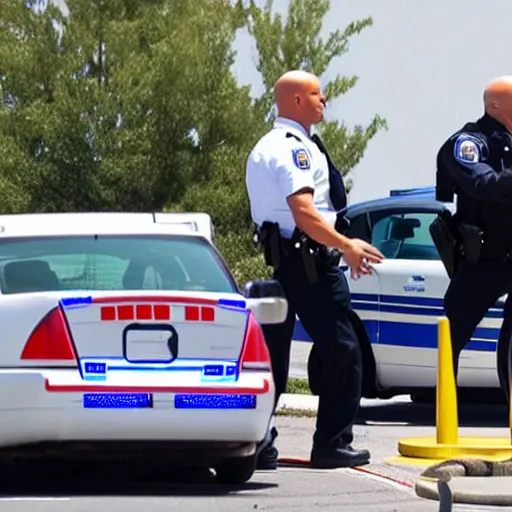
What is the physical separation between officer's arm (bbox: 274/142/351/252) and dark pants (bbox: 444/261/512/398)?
0.89 meters

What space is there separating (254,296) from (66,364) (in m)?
1.00

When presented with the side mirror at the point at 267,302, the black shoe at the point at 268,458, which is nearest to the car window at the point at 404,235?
the black shoe at the point at 268,458

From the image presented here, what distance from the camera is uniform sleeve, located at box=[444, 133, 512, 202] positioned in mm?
7996

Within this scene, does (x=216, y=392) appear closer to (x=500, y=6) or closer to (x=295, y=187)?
(x=295, y=187)

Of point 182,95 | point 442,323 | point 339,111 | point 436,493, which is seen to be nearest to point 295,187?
point 442,323

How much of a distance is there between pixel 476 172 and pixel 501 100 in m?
0.43

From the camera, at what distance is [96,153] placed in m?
22.1

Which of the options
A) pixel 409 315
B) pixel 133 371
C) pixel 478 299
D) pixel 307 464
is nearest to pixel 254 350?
pixel 133 371

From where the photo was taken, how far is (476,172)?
26.3ft

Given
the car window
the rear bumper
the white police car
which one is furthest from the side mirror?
the car window

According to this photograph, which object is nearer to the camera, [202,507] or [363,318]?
[202,507]

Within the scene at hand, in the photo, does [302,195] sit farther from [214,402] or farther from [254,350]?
[214,402]

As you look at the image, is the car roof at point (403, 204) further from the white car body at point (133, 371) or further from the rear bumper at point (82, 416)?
the rear bumper at point (82, 416)

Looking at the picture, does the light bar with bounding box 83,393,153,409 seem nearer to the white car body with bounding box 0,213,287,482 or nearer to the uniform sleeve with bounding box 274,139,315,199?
the white car body with bounding box 0,213,287,482
